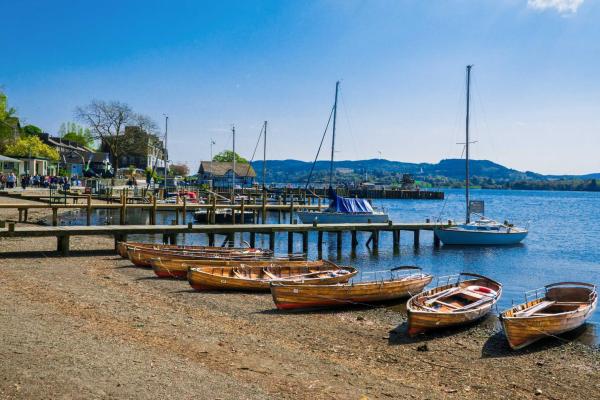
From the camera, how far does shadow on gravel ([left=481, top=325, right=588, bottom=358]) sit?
13.5 meters

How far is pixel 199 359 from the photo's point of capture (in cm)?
1062

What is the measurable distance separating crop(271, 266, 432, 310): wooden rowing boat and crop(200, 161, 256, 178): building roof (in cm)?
8508

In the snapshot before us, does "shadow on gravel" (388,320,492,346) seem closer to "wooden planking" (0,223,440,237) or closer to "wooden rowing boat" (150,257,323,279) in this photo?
"wooden rowing boat" (150,257,323,279)

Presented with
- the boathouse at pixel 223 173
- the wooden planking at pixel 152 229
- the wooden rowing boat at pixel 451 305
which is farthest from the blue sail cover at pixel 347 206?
the boathouse at pixel 223 173

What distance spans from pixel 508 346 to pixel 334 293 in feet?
17.2

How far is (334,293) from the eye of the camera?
674 inches

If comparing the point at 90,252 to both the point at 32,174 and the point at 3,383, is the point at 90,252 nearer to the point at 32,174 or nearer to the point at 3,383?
the point at 3,383

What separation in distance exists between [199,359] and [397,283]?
9.75 metres

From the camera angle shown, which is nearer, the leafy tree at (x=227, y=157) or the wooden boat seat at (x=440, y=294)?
the wooden boat seat at (x=440, y=294)

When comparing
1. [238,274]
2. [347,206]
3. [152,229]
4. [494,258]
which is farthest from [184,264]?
[347,206]

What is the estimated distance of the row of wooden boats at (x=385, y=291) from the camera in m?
14.5

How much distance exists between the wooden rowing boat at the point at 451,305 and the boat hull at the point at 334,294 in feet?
5.21

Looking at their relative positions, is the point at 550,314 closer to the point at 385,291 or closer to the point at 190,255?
the point at 385,291

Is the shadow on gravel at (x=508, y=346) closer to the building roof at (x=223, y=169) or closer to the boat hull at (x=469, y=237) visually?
the boat hull at (x=469, y=237)
